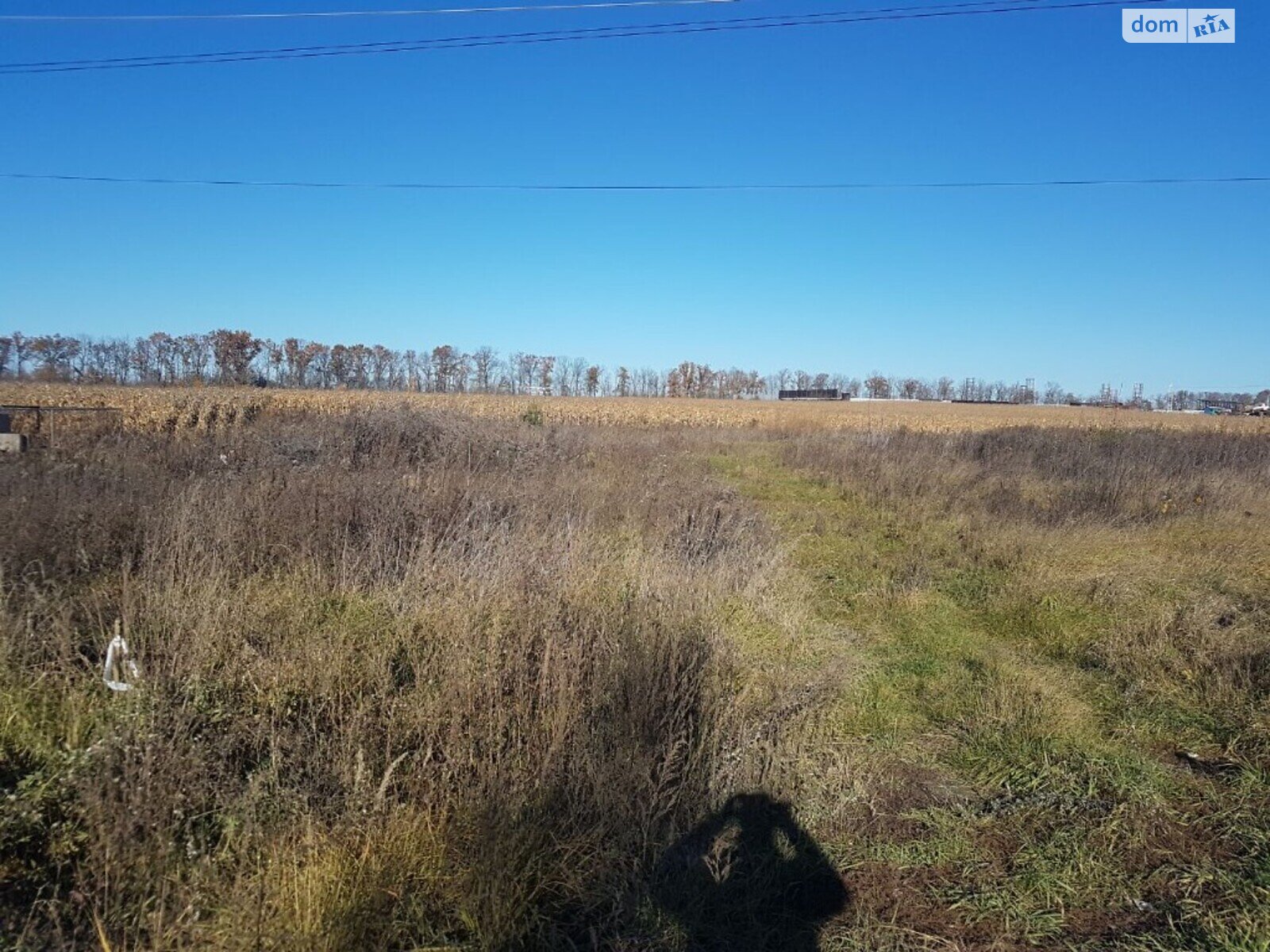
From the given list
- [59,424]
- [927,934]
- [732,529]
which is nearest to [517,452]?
[732,529]

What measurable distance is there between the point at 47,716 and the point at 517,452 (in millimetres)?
9659

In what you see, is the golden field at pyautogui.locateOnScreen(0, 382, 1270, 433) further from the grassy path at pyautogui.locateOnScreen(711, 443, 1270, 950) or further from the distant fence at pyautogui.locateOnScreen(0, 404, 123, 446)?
the grassy path at pyautogui.locateOnScreen(711, 443, 1270, 950)

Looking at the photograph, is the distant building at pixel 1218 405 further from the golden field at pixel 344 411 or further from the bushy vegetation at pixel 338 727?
the bushy vegetation at pixel 338 727

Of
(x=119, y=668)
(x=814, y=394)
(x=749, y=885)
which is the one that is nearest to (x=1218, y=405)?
(x=814, y=394)

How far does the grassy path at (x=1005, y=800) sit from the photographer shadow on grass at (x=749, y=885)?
13 centimetres

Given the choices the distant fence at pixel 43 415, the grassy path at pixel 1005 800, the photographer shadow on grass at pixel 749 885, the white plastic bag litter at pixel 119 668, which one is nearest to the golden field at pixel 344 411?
the distant fence at pixel 43 415

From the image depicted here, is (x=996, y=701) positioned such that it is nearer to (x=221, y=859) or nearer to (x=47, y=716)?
(x=221, y=859)

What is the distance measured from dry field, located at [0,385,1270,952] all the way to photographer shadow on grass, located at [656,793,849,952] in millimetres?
15

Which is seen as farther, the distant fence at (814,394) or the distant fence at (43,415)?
the distant fence at (814,394)

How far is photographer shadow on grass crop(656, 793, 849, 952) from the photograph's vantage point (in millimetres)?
2645

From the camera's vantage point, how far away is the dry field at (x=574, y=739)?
8.15ft

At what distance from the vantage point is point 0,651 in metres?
3.38

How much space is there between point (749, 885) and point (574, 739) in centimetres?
95

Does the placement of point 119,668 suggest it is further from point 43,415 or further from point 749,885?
point 43,415
